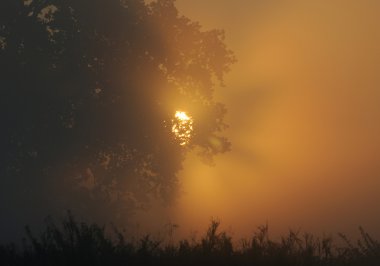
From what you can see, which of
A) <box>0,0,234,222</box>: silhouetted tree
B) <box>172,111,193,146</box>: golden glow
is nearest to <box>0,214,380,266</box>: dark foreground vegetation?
<box>0,0,234,222</box>: silhouetted tree

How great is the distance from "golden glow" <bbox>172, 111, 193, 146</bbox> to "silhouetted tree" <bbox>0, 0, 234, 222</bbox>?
29 cm

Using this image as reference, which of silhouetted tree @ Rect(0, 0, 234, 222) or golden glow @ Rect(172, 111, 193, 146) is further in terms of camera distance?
golden glow @ Rect(172, 111, 193, 146)

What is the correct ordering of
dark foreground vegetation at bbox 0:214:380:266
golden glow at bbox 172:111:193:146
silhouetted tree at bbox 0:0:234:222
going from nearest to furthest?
dark foreground vegetation at bbox 0:214:380:266, silhouetted tree at bbox 0:0:234:222, golden glow at bbox 172:111:193:146

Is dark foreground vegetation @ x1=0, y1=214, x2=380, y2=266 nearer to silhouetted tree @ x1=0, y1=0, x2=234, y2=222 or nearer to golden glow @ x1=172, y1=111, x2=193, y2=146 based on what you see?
silhouetted tree @ x1=0, y1=0, x2=234, y2=222

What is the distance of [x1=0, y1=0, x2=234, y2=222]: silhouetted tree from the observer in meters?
28.7

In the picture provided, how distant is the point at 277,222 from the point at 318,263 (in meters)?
38.1

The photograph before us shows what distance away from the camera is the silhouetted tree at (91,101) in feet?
94.0

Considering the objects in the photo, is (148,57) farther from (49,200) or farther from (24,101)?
(49,200)

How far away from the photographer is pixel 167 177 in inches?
1160

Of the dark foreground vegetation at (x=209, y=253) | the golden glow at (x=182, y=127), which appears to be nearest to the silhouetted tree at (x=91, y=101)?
the golden glow at (x=182, y=127)

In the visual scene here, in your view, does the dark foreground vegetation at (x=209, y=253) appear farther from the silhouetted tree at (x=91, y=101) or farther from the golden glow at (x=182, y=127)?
the golden glow at (x=182, y=127)

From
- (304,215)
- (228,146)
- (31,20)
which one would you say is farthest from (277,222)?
(31,20)

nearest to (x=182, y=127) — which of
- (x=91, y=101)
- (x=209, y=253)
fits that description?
(x=91, y=101)

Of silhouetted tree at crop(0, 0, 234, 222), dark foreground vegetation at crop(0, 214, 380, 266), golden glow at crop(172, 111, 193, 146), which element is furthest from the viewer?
golden glow at crop(172, 111, 193, 146)
